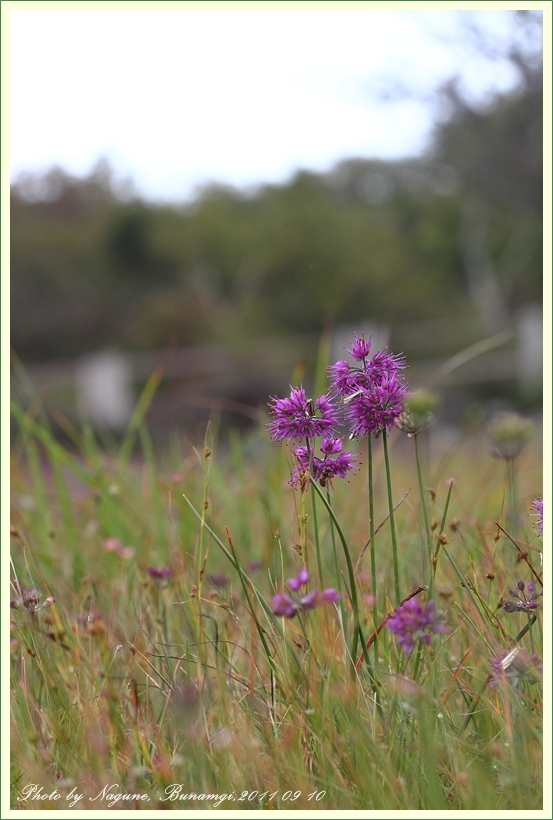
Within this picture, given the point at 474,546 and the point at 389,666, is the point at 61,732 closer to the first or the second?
the point at 389,666

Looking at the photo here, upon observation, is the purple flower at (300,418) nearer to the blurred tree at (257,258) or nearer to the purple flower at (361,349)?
the purple flower at (361,349)

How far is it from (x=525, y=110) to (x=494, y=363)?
802 centimetres

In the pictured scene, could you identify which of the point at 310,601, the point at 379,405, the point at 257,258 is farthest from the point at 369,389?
the point at 257,258

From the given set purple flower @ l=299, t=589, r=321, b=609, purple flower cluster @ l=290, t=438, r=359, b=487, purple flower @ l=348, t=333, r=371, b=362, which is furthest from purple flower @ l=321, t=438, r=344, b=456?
purple flower @ l=299, t=589, r=321, b=609

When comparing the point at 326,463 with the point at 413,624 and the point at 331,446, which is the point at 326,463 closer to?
the point at 331,446

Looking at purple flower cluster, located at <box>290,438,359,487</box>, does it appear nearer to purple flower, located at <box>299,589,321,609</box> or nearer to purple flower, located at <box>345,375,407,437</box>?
purple flower, located at <box>345,375,407,437</box>

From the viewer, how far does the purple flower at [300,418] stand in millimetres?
1088

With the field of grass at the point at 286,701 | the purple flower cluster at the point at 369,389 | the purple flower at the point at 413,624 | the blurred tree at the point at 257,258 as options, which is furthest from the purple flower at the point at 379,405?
the blurred tree at the point at 257,258

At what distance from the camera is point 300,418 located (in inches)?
43.0

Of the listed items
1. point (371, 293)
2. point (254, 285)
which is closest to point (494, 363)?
point (371, 293)

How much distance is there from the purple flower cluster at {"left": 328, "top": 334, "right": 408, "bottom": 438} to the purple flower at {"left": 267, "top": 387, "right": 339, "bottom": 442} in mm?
29

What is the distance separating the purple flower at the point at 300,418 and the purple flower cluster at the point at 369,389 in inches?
1.1

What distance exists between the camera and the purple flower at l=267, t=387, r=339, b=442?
3.57ft

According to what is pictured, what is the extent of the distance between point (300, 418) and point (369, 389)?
11cm
